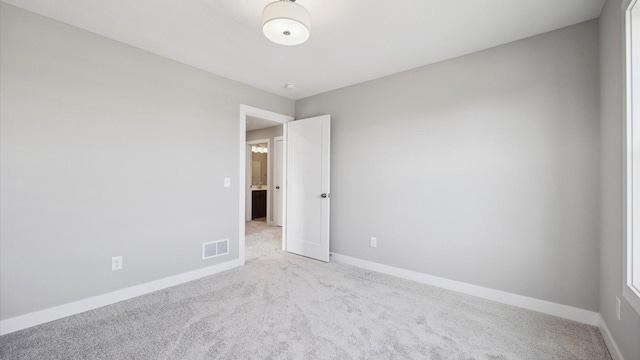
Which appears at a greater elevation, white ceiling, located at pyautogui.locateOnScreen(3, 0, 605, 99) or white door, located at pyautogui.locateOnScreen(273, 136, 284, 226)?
white ceiling, located at pyautogui.locateOnScreen(3, 0, 605, 99)

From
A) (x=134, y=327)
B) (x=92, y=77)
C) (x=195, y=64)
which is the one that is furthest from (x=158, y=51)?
(x=134, y=327)

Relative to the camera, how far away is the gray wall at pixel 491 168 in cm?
224

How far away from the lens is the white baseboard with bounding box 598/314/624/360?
5.59 ft

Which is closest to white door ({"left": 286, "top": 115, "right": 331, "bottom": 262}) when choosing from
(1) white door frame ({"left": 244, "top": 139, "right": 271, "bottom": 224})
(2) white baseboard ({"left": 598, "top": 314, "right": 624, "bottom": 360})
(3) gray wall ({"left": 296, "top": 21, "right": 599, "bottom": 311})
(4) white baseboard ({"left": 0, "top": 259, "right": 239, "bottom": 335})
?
(3) gray wall ({"left": 296, "top": 21, "right": 599, "bottom": 311})

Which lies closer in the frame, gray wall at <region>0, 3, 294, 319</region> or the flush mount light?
the flush mount light

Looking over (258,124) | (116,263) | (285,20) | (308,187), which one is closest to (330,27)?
(285,20)

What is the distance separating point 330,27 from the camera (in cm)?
229

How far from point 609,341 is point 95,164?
4368 millimetres

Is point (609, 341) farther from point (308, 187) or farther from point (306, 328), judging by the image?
point (308, 187)

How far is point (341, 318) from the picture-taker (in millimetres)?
2266

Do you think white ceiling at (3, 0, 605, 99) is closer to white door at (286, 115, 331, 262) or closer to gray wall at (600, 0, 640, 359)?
gray wall at (600, 0, 640, 359)

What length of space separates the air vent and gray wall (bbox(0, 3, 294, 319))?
0.08 metres

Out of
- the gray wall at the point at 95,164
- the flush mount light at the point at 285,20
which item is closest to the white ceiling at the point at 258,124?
the gray wall at the point at 95,164

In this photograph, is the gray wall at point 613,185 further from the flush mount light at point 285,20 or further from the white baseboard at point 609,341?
the flush mount light at point 285,20
